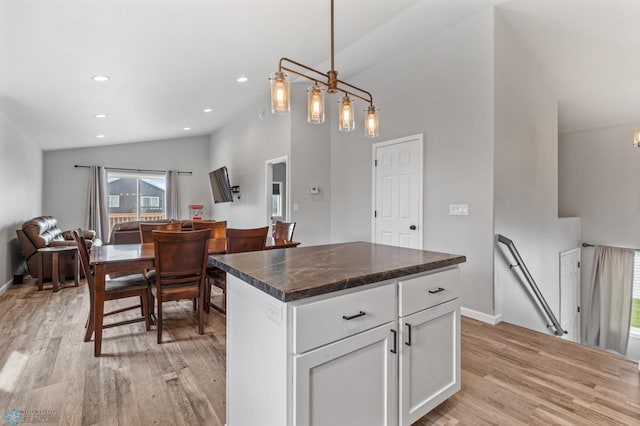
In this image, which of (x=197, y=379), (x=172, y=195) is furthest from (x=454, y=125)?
(x=172, y=195)

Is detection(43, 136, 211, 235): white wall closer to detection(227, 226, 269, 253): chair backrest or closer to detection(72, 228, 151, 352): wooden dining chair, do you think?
detection(72, 228, 151, 352): wooden dining chair

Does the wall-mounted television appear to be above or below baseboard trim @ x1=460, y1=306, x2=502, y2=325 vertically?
above

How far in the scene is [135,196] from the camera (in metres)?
7.86

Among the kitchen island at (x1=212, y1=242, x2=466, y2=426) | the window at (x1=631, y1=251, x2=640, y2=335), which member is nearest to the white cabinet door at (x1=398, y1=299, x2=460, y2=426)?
the kitchen island at (x1=212, y1=242, x2=466, y2=426)

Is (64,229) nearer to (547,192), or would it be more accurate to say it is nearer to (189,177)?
(189,177)

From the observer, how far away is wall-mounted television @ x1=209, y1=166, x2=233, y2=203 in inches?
266

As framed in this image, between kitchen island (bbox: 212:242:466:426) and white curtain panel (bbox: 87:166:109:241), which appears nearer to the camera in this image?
kitchen island (bbox: 212:242:466:426)

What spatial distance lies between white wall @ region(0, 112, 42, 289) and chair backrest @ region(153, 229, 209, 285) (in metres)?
3.15

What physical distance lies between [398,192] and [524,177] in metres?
1.40

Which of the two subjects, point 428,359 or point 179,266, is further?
point 179,266

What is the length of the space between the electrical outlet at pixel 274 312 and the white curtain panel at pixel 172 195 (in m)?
7.70

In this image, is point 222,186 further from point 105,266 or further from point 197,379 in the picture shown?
point 197,379

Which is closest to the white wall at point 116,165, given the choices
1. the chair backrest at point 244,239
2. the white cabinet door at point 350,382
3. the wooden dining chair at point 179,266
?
the wooden dining chair at point 179,266

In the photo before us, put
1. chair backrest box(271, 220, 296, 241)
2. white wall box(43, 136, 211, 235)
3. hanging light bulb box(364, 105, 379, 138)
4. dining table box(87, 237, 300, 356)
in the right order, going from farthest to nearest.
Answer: white wall box(43, 136, 211, 235), chair backrest box(271, 220, 296, 241), dining table box(87, 237, 300, 356), hanging light bulb box(364, 105, 379, 138)
